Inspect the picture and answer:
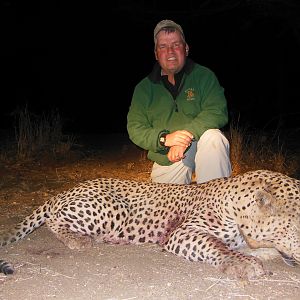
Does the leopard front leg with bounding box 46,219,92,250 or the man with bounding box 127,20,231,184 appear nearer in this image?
the leopard front leg with bounding box 46,219,92,250

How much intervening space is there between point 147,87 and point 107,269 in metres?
2.19

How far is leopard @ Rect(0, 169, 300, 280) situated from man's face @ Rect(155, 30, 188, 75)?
1215 millimetres

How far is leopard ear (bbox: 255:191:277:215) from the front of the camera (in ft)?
12.5

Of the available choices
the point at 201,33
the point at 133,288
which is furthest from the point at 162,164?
the point at 201,33

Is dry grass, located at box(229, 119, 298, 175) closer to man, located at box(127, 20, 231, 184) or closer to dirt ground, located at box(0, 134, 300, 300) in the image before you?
man, located at box(127, 20, 231, 184)

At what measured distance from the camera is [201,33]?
77.6 ft

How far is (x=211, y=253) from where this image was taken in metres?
3.77

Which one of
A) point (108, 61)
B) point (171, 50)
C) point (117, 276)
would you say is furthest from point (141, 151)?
point (108, 61)

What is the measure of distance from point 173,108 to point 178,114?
74mm

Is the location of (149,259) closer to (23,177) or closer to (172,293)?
(172,293)

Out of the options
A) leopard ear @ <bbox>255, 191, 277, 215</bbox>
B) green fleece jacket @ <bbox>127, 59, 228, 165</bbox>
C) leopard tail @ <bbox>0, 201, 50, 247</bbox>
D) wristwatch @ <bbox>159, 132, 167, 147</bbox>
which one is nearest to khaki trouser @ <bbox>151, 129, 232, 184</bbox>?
green fleece jacket @ <bbox>127, 59, 228, 165</bbox>

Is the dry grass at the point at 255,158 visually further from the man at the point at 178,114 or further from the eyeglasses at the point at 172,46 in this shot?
the eyeglasses at the point at 172,46

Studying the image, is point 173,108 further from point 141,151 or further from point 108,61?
point 108,61

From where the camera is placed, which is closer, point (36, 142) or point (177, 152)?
point (177, 152)
